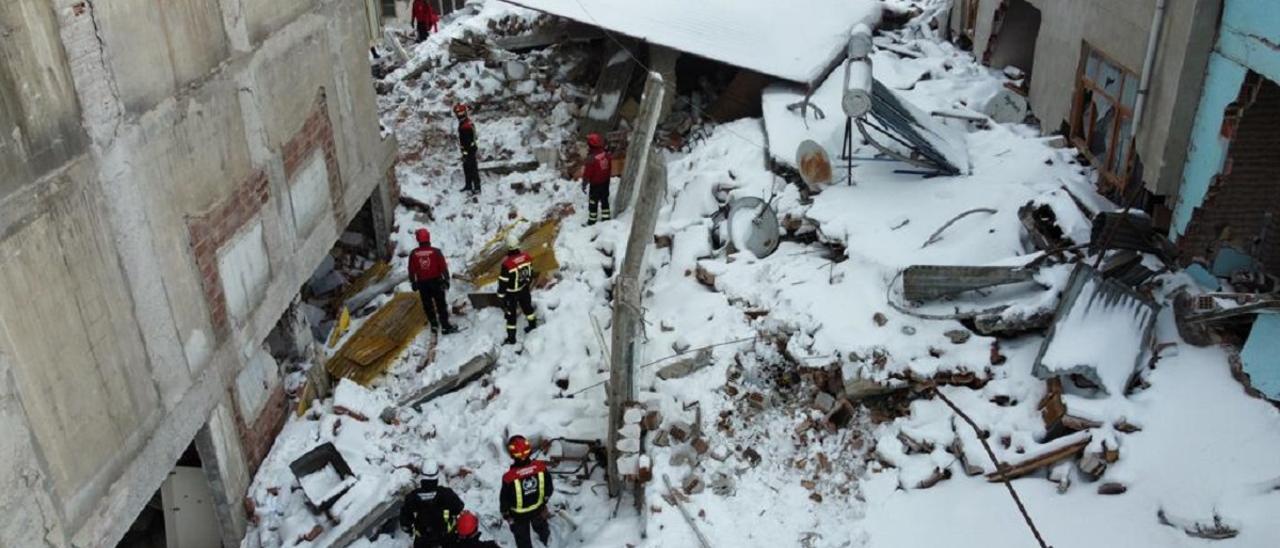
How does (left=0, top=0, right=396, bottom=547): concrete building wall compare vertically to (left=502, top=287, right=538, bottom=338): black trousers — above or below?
above

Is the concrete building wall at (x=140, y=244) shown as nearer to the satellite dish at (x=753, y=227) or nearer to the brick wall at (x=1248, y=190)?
the satellite dish at (x=753, y=227)

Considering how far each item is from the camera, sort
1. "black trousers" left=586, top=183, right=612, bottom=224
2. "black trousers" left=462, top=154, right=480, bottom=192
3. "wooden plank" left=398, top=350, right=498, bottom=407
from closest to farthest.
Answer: "wooden plank" left=398, top=350, right=498, bottom=407 < "black trousers" left=586, top=183, right=612, bottom=224 < "black trousers" left=462, top=154, right=480, bottom=192

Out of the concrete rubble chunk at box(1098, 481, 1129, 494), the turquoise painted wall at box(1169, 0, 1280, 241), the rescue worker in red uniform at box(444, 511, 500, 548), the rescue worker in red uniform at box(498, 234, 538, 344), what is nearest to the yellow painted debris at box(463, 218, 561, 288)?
the rescue worker in red uniform at box(498, 234, 538, 344)

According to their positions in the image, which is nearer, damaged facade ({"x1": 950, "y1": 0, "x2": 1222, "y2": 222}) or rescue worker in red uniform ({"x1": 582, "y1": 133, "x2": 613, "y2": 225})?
damaged facade ({"x1": 950, "y1": 0, "x2": 1222, "y2": 222})

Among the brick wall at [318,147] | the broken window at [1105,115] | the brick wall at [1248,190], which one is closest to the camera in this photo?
the brick wall at [1248,190]

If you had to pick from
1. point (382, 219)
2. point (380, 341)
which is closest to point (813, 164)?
point (380, 341)

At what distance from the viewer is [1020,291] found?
330 inches

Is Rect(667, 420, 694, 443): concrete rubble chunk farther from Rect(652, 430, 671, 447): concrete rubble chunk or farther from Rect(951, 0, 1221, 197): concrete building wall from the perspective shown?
Rect(951, 0, 1221, 197): concrete building wall

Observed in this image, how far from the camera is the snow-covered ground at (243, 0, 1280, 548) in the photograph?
672 centimetres

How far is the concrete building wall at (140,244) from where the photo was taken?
5289 mm

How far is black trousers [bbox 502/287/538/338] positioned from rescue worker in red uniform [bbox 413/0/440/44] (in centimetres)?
1198

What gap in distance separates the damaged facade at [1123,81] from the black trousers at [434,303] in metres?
7.23

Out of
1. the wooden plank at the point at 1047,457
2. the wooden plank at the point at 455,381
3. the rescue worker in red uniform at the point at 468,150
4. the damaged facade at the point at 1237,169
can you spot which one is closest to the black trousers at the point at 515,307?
the wooden plank at the point at 455,381

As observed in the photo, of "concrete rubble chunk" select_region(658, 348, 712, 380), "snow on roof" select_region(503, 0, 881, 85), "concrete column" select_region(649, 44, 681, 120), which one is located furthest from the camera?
"concrete column" select_region(649, 44, 681, 120)
